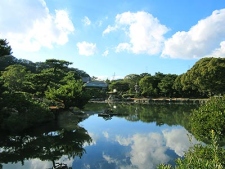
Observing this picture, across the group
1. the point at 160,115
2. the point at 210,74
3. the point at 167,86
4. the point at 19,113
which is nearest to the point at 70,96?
the point at 19,113

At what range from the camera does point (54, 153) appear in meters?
12.8

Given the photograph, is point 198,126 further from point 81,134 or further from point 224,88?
point 224,88

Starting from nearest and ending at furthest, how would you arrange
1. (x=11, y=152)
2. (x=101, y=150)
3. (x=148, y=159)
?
1. (x=148, y=159)
2. (x=11, y=152)
3. (x=101, y=150)

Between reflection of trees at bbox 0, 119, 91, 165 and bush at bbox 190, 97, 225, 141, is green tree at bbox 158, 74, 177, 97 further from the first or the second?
bush at bbox 190, 97, 225, 141

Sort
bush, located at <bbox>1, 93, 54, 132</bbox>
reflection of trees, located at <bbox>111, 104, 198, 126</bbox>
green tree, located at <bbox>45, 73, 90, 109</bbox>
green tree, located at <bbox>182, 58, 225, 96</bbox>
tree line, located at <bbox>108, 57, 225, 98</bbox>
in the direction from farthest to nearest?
tree line, located at <bbox>108, 57, 225, 98</bbox> < green tree, located at <bbox>182, 58, 225, 96</bbox> < green tree, located at <bbox>45, 73, 90, 109</bbox> < reflection of trees, located at <bbox>111, 104, 198, 126</bbox> < bush, located at <bbox>1, 93, 54, 132</bbox>

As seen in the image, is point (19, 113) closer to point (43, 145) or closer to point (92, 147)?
point (43, 145)

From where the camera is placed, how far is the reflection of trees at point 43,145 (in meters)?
12.5

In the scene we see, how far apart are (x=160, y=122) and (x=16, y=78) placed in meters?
22.1

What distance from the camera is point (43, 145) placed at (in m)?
14.4

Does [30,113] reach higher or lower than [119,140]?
higher

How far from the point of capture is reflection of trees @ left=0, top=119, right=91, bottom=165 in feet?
40.9

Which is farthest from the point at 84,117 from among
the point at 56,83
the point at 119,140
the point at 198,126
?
the point at 198,126

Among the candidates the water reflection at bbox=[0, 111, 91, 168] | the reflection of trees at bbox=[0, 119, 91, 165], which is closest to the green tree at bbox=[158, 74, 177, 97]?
the water reflection at bbox=[0, 111, 91, 168]

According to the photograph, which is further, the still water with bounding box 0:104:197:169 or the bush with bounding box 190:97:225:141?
the still water with bounding box 0:104:197:169
